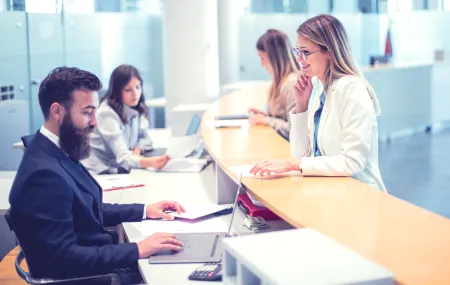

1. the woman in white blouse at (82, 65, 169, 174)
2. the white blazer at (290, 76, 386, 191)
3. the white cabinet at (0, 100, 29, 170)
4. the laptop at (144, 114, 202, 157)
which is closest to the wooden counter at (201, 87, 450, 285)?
the white blazer at (290, 76, 386, 191)

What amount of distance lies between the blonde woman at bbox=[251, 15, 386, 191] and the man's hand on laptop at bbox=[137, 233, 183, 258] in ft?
1.62

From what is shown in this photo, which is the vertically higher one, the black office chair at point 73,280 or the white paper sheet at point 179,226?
the white paper sheet at point 179,226

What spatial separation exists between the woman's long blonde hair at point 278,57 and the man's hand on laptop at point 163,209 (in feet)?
5.97

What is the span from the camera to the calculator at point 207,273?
7.63ft

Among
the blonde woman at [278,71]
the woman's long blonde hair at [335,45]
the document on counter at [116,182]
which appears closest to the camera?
the woman's long blonde hair at [335,45]

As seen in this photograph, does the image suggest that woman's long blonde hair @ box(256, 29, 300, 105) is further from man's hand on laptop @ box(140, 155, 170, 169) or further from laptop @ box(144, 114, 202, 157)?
man's hand on laptop @ box(140, 155, 170, 169)

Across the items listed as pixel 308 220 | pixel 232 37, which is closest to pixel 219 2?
pixel 232 37

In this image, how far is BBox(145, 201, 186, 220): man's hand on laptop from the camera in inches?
123

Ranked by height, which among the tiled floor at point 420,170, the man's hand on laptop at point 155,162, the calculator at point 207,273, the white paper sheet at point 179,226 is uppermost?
the man's hand on laptop at point 155,162

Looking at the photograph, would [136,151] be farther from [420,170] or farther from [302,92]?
[420,170]

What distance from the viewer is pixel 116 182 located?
160 inches

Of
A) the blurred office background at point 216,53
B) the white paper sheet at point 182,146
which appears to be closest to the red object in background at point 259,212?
the white paper sheet at point 182,146

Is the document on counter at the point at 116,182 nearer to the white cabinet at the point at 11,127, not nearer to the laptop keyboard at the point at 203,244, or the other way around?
the laptop keyboard at the point at 203,244

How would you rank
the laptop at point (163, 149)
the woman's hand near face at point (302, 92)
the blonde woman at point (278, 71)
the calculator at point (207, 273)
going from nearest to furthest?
the calculator at point (207, 273), the woman's hand near face at point (302, 92), the blonde woman at point (278, 71), the laptop at point (163, 149)
